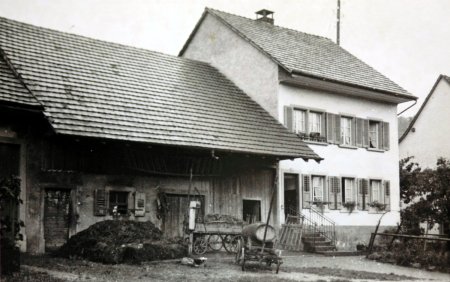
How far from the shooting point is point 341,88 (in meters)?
25.1

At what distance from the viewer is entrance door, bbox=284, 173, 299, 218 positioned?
23.6m

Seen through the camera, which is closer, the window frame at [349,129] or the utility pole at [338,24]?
the window frame at [349,129]

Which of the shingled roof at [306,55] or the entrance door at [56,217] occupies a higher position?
the shingled roof at [306,55]

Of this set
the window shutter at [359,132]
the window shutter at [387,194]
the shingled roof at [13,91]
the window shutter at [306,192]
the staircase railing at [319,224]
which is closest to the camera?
the shingled roof at [13,91]

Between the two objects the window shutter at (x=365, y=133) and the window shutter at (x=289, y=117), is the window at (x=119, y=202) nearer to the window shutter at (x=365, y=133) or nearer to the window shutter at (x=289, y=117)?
the window shutter at (x=289, y=117)

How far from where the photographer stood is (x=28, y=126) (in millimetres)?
16875

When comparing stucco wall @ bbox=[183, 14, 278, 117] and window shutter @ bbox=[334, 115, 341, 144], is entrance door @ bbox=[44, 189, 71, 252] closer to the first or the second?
stucco wall @ bbox=[183, 14, 278, 117]

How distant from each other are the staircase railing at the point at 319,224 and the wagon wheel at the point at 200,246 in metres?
6.20

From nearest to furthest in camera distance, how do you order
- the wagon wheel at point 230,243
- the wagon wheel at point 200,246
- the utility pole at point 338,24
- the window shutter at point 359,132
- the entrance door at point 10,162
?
the entrance door at point 10,162, the wagon wheel at point 200,246, the wagon wheel at point 230,243, the window shutter at point 359,132, the utility pole at point 338,24

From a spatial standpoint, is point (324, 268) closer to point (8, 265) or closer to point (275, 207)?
point (275, 207)

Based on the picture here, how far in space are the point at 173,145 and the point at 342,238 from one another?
32.0 feet

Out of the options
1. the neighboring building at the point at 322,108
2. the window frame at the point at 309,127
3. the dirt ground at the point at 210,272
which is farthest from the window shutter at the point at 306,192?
the dirt ground at the point at 210,272

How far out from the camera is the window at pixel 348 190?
83.1 feet

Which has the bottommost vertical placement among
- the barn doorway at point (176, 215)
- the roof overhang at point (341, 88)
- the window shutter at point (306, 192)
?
the barn doorway at point (176, 215)
